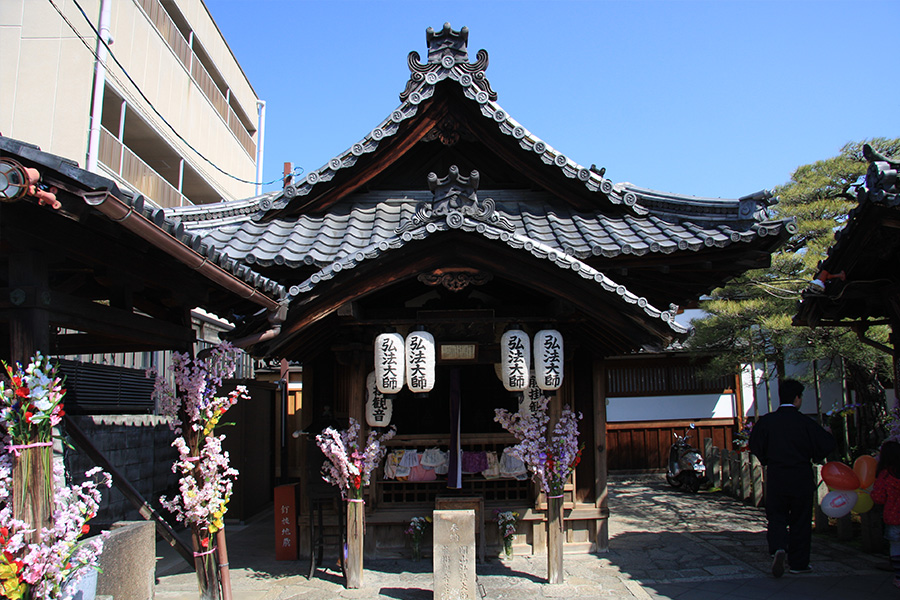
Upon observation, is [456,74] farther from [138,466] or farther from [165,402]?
[138,466]

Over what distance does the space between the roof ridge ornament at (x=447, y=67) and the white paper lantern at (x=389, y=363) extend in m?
3.82

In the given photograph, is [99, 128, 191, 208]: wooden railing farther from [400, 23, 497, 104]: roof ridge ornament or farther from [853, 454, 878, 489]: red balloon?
[853, 454, 878, 489]: red balloon

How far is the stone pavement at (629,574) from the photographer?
7375 mm

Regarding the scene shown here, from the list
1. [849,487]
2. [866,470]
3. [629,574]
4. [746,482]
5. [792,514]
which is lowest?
[629,574]

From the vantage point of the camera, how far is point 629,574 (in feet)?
26.8

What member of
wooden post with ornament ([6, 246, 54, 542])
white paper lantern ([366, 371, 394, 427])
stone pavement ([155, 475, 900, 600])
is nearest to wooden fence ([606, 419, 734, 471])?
stone pavement ([155, 475, 900, 600])

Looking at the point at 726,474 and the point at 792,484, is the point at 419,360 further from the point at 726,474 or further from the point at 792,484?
the point at 726,474

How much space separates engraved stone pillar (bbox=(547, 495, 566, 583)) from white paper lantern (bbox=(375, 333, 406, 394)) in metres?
2.46

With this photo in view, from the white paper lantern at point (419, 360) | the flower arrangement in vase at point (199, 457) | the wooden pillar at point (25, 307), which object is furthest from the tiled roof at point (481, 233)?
the wooden pillar at point (25, 307)

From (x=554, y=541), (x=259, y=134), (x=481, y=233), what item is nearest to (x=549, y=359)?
(x=481, y=233)

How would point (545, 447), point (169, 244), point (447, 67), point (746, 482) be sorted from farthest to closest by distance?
point (746, 482) < point (447, 67) < point (545, 447) < point (169, 244)

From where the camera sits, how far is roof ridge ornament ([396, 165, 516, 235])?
23.2 feet

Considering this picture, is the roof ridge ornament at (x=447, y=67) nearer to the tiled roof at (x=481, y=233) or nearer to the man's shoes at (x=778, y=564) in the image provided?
the tiled roof at (x=481, y=233)

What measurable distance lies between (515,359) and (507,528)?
2.71 metres
